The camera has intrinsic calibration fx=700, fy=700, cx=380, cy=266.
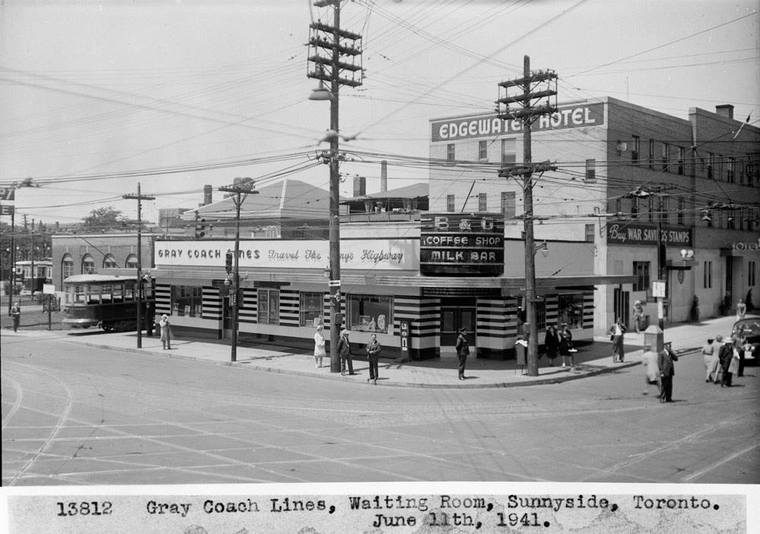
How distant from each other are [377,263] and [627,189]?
669 inches

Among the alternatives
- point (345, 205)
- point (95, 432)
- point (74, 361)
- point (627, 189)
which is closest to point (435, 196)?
point (345, 205)

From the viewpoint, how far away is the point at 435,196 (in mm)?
47438

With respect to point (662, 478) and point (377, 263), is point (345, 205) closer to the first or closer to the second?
point (377, 263)

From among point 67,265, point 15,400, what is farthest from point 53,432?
point 67,265

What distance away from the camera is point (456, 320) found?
28328 millimetres

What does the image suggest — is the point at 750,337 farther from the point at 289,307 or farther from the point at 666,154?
the point at 289,307

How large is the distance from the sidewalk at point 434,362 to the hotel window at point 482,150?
14.0 meters

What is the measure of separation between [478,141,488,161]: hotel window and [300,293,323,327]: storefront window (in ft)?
55.5

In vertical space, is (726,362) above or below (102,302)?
below

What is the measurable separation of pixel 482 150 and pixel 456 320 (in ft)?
59.9

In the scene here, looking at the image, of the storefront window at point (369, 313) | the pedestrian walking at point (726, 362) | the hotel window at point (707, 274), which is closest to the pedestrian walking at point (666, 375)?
the pedestrian walking at point (726, 362)

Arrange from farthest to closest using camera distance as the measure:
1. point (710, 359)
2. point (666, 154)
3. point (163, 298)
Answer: point (163, 298) → point (666, 154) → point (710, 359)

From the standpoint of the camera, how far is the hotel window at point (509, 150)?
41.9 metres

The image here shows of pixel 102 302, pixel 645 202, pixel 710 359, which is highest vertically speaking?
pixel 645 202
